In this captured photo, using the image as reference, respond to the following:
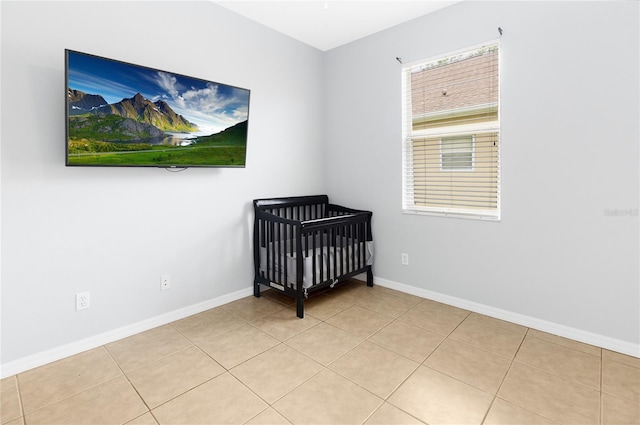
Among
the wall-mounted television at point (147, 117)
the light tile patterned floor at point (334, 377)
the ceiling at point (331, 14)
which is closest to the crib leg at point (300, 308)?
the light tile patterned floor at point (334, 377)

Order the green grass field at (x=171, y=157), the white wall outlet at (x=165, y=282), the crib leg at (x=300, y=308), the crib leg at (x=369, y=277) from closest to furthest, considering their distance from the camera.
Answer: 1. the green grass field at (x=171, y=157)
2. the white wall outlet at (x=165, y=282)
3. the crib leg at (x=300, y=308)
4. the crib leg at (x=369, y=277)

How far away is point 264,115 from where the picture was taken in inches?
126

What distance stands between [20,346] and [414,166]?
3144mm

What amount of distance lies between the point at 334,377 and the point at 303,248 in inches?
50.7

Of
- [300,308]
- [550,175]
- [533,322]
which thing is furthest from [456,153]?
[300,308]

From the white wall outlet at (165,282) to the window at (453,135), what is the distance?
2152 millimetres

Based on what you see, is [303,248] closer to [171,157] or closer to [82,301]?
[171,157]

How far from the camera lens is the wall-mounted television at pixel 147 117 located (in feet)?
6.50

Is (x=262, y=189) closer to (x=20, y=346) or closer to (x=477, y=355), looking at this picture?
(x=20, y=346)

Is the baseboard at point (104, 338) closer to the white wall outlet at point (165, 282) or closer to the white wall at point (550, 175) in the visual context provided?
the white wall outlet at point (165, 282)

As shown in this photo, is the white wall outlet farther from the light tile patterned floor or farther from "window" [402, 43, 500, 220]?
"window" [402, 43, 500, 220]

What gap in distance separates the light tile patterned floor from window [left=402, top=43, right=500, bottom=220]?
1014 mm

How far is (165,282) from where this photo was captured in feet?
8.54

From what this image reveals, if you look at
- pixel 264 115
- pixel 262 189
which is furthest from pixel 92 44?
pixel 262 189
